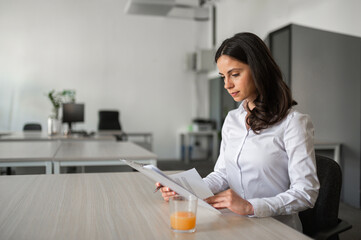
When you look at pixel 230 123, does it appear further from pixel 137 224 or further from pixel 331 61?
pixel 331 61

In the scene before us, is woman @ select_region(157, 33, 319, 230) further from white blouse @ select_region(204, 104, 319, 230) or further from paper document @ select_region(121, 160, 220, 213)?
paper document @ select_region(121, 160, 220, 213)

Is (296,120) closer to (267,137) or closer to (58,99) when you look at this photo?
(267,137)

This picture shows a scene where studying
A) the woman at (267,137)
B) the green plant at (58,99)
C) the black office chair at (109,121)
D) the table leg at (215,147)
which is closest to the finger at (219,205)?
the woman at (267,137)

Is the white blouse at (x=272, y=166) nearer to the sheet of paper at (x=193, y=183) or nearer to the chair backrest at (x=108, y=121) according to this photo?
the sheet of paper at (x=193, y=183)

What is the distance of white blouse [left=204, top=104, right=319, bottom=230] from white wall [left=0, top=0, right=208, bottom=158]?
19.8 ft

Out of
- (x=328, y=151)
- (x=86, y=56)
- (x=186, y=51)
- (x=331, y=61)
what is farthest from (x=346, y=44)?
(x=86, y=56)

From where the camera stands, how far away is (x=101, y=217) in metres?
1.11

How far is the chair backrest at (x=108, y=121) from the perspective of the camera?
646cm

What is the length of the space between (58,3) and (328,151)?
5903 mm

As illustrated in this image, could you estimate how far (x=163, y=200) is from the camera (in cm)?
134

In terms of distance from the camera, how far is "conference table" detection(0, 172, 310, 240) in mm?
955

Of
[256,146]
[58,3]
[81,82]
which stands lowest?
[256,146]

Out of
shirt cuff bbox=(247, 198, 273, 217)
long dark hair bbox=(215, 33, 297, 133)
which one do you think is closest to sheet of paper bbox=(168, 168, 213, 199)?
shirt cuff bbox=(247, 198, 273, 217)

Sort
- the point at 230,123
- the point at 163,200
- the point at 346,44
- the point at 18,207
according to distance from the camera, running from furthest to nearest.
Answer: the point at 346,44 → the point at 230,123 → the point at 163,200 → the point at 18,207
